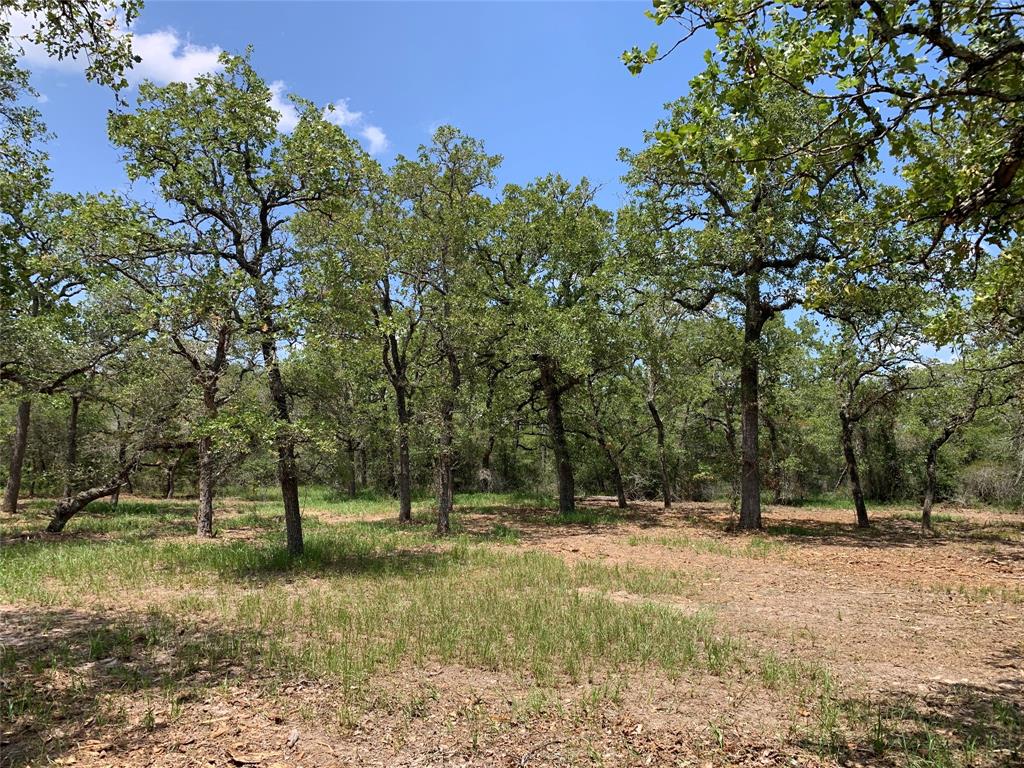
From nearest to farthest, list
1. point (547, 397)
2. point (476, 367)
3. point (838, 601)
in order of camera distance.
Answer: point (838, 601) → point (476, 367) → point (547, 397)

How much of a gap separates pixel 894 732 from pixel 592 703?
2.56m

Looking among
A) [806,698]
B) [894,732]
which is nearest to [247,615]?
[806,698]

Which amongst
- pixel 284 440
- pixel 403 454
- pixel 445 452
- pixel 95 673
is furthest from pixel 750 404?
pixel 95 673

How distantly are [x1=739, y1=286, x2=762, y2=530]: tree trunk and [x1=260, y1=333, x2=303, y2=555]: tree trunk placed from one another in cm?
1396

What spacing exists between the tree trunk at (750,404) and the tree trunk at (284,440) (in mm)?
13958

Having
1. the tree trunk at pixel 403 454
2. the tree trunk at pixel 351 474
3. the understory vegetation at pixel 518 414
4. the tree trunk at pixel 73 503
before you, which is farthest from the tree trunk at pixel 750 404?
the tree trunk at pixel 351 474

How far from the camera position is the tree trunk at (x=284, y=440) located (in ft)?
36.0

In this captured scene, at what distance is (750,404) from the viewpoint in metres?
18.9

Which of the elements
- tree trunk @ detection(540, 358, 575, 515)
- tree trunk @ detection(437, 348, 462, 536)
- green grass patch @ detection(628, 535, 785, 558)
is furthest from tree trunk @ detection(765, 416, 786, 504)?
tree trunk @ detection(437, 348, 462, 536)

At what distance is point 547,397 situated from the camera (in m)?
24.2

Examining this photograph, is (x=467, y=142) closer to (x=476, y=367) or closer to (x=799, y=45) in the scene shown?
(x=476, y=367)

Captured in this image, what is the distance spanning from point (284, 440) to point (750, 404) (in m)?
14.9

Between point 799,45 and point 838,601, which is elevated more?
point 799,45

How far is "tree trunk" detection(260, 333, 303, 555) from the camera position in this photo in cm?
1098
